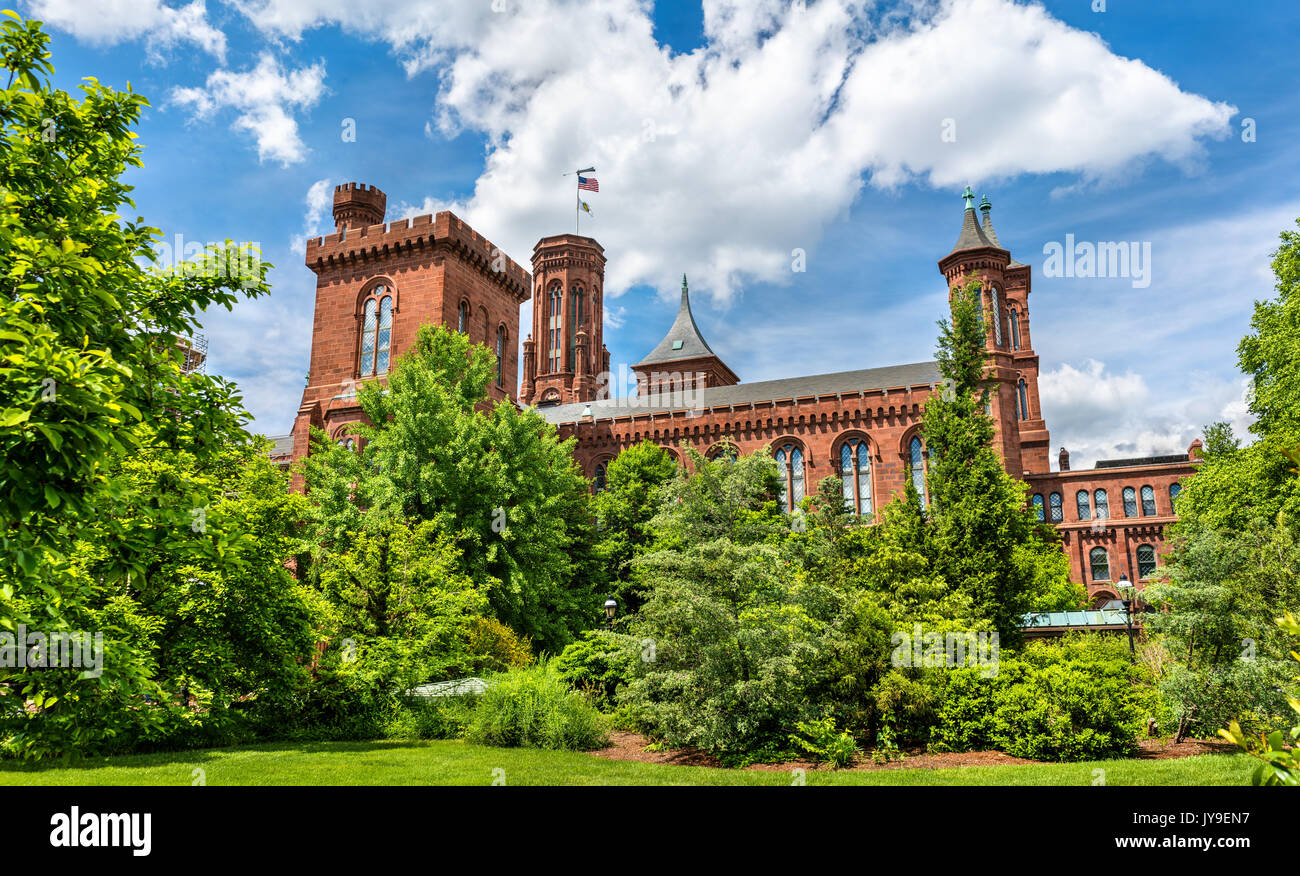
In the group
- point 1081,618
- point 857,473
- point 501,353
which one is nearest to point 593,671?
point 501,353

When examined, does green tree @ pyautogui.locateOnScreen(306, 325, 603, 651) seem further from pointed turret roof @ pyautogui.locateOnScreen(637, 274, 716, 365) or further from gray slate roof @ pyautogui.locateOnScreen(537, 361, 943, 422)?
pointed turret roof @ pyautogui.locateOnScreen(637, 274, 716, 365)

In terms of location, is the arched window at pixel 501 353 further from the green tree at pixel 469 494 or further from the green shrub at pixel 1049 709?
the green shrub at pixel 1049 709

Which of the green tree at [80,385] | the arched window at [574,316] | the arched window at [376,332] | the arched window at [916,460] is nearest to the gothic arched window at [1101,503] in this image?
the arched window at [916,460]

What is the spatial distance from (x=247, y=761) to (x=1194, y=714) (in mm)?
17968

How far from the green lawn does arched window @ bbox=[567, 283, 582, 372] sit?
57585 millimetres

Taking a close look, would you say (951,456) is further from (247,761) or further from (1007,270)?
(1007,270)

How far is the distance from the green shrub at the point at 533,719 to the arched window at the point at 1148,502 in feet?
151

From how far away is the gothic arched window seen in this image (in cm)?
4975

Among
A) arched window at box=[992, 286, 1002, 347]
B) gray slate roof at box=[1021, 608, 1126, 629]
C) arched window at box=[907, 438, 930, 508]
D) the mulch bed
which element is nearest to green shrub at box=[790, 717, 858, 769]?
the mulch bed

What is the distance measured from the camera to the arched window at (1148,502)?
49250 millimetres

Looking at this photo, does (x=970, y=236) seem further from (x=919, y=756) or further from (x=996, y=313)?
(x=919, y=756)
